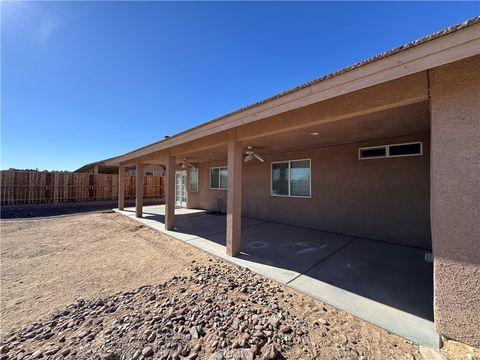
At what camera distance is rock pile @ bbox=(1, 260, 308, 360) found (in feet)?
6.39

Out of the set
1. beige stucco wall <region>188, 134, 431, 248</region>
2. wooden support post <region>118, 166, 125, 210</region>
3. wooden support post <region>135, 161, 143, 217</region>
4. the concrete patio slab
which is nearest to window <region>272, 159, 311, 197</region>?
beige stucco wall <region>188, 134, 431, 248</region>

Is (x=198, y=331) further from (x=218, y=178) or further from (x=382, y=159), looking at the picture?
(x=218, y=178)

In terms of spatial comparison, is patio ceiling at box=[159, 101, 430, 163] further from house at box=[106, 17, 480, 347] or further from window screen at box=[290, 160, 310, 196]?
window screen at box=[290, 160, 310, 196]

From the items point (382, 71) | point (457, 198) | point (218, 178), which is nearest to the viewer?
point (457, 198)

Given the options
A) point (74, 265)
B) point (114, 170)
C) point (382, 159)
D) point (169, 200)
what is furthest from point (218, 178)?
point (114, 170)

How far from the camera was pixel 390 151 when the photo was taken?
523 centimetres

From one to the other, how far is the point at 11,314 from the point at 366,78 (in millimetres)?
5618

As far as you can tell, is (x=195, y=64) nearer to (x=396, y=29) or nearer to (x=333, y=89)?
(x=396, y=29)

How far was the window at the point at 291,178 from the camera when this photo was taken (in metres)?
6.87

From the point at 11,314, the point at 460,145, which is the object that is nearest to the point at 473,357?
the point at 460,145

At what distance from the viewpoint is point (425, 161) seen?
4.70 meters

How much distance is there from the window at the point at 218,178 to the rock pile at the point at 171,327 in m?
7.08

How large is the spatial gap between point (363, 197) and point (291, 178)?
2.40 m

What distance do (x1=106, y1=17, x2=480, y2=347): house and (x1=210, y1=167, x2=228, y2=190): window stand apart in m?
0.05
